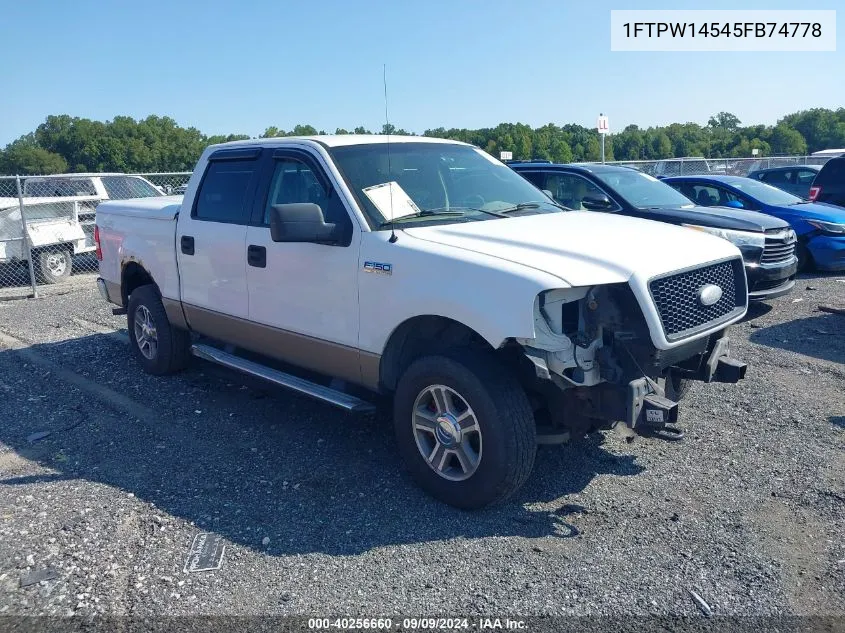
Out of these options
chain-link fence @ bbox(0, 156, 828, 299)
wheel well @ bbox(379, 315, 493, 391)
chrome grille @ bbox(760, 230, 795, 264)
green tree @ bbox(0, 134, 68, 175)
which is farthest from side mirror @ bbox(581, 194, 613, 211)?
green tree @ bbox(0, 134, 68, 175)

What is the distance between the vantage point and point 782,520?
4.04m

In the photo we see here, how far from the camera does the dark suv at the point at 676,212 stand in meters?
8.61

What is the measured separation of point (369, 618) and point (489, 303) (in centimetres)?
162

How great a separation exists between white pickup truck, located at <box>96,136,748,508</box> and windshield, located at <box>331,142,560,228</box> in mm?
16

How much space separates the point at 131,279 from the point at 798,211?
9683mm

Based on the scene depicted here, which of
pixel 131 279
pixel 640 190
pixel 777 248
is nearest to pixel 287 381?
pixel 131 279

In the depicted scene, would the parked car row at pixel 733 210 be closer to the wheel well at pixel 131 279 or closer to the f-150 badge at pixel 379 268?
the f-150 badge at pixel 379 268

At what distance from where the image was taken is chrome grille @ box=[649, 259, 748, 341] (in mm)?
3898

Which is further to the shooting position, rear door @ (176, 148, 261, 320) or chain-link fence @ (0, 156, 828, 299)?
chain-link fence @ (0, 156, 828, 299)

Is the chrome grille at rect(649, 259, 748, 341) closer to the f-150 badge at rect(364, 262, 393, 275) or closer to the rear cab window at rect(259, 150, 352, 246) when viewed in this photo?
the f-150 badge at rect(364, 262, 393, 275)

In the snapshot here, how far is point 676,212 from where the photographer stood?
9117mm

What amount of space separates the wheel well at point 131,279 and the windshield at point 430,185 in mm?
2955

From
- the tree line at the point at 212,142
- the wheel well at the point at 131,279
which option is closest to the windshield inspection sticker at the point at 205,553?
the wheel well at the point at 131,279

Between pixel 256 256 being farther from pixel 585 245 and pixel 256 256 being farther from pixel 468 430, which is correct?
pixel 585 245
